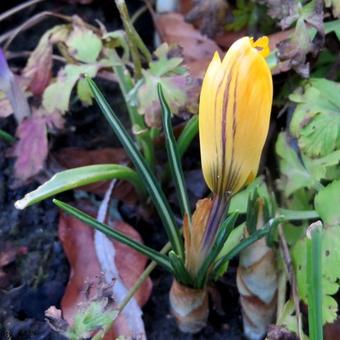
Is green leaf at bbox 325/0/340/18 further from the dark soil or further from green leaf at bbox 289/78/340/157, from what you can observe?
the dark soil

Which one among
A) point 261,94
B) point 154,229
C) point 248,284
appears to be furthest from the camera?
point 154,229

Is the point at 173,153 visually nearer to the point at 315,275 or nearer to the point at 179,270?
the point at 179,270

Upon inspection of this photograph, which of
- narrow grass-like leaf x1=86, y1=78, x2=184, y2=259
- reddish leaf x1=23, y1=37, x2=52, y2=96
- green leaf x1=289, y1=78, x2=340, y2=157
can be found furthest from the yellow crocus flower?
reddish leaf x1=23, y1=37, x2=52, y2=96

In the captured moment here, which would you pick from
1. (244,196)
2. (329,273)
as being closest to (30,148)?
(244,196)

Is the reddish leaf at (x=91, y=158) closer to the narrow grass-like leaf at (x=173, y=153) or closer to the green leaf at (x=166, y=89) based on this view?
the green leaf at (x=166, y=89)

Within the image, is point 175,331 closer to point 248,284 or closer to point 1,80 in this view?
point 248,284

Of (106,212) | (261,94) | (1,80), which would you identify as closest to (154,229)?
(106,212)
